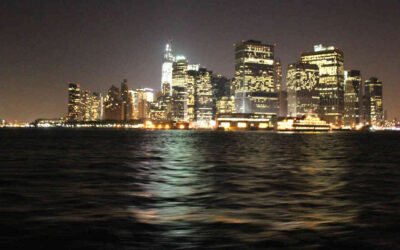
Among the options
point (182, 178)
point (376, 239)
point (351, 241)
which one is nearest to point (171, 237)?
point (351, 241)

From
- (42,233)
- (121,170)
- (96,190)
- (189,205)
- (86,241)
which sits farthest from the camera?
(121,170)

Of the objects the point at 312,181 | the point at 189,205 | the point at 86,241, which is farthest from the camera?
the point at 312,181

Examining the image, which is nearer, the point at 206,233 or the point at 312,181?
the point at 206,233

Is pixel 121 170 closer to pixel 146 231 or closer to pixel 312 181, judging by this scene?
pixel 312 181

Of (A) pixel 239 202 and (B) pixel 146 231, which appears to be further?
(A) pixel 239 202

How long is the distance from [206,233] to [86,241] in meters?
3.18

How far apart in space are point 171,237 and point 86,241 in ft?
7.15

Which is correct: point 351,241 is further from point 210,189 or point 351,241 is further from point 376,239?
point 210,189

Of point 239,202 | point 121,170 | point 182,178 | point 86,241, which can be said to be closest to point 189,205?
point 239,202

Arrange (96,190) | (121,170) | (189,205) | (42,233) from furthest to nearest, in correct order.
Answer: (121,170) < (96,190) < (189,205) < (42,233)

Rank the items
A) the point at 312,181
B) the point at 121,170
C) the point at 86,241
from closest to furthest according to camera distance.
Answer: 1. the point at 86,241
2. the point at 312,181
3. the point at 121,170

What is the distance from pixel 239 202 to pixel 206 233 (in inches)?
215

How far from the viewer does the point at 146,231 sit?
11578 mm

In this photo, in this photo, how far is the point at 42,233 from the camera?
36.8 feet
